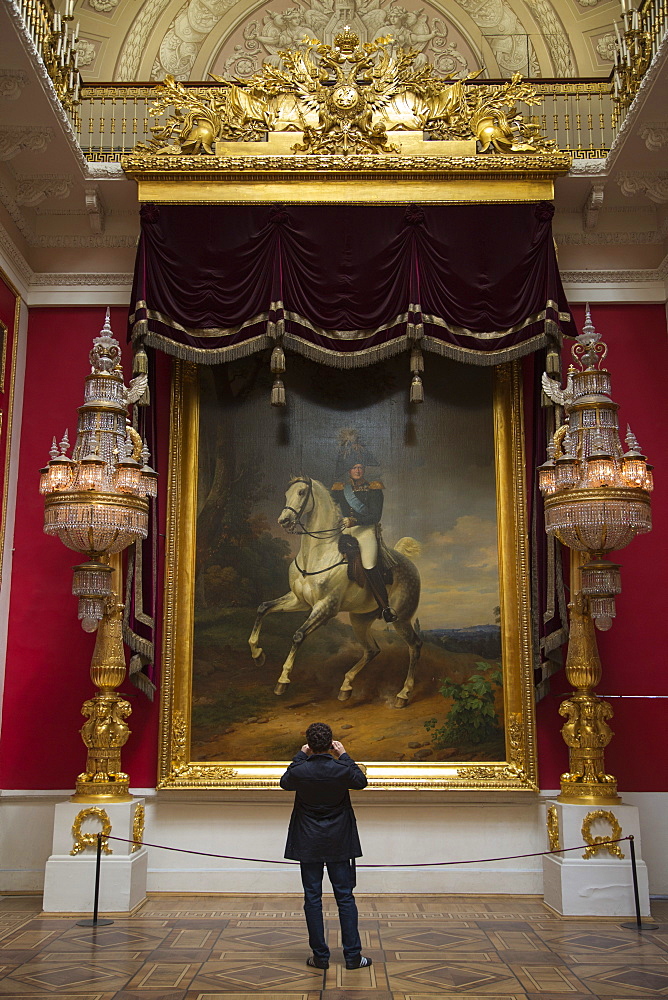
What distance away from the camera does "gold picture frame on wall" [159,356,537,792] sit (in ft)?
25.8

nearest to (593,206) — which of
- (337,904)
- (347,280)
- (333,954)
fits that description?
(347,280)

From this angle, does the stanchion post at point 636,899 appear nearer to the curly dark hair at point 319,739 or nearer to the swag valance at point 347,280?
the curly dark hair at point 319,739

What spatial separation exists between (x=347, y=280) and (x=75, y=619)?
146 inches

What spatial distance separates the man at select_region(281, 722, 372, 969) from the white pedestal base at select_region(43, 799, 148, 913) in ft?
6.34

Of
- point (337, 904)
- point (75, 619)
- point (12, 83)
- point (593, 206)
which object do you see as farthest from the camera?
point (593, 206)

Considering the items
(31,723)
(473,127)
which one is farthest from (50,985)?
(473,127)

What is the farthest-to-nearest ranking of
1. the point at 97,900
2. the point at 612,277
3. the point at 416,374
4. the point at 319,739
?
the point at 612,277
the point at 416,374
the point at 97,900
the point at 319,739

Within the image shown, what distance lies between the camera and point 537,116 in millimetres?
8703

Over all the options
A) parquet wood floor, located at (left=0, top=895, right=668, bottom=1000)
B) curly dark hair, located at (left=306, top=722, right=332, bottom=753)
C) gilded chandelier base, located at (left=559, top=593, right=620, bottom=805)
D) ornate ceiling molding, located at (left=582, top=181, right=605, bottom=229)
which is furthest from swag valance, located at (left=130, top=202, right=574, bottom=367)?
parquet wood floor, located at (left=0, top=895, right=668, bottom=1000)

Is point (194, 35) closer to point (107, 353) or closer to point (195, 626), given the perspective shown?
point (107, 353)

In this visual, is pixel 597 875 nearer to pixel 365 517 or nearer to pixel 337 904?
pixel 337 904

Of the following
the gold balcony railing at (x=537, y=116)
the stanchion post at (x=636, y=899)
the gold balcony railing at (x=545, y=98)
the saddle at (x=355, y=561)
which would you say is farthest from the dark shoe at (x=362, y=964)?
the gold balcony railing at (x=537, y=116)

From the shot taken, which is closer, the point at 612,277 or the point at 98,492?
the point at 98,492

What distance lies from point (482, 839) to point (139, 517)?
3.77 meters
